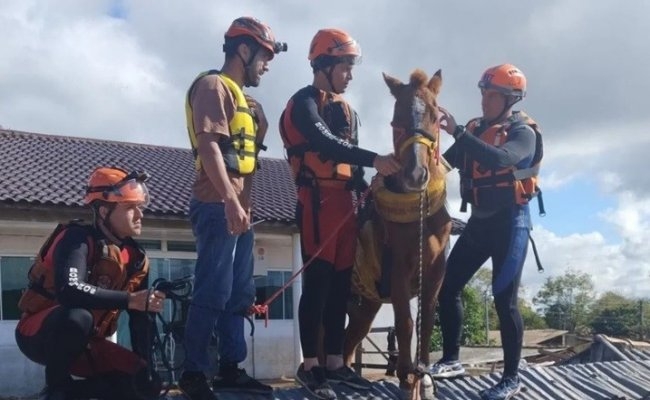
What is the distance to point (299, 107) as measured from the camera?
233 inches

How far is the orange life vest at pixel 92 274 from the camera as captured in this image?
4938 millimetres

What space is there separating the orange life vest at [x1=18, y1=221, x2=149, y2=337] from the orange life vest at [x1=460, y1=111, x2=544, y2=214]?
8.63 ft

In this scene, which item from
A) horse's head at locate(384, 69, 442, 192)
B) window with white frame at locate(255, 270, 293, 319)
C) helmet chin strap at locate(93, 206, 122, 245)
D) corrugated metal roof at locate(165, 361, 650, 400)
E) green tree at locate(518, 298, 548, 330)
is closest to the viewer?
helmet chin strap at locate(93, 206, 122, 245)

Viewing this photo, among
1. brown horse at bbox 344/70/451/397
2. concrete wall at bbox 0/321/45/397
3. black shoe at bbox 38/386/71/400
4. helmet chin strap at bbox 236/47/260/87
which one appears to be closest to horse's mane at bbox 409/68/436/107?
brown horse at bbox 344/70/451/397

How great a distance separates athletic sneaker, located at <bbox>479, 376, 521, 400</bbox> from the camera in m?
6.12

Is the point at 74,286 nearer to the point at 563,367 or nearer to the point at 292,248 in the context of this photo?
the point at 563,367

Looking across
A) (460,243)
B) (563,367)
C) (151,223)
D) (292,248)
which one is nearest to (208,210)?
(460,243)

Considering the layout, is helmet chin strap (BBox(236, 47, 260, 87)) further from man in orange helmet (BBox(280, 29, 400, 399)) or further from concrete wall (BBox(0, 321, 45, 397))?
concrete wall (BBox(0, 321, 45, 397))

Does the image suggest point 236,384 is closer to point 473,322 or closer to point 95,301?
point 95,301

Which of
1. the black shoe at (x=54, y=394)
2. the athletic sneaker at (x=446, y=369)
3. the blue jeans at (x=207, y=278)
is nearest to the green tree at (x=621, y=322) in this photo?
the athletic sneaker at (x=446, y=369)

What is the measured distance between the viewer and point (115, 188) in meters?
5.21

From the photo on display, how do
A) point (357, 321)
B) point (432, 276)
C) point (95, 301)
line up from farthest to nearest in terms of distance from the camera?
1. point (357, 321)
2. point (432, 276)
3. point (95, 301)

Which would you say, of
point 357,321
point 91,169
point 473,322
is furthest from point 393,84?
point 473,322

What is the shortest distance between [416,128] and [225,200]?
4.76 feet
